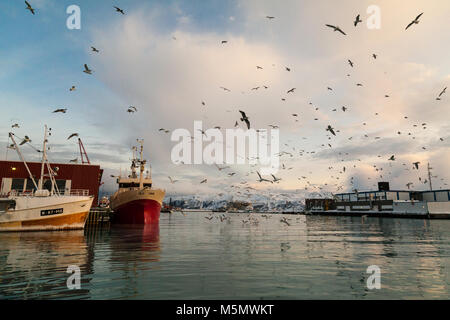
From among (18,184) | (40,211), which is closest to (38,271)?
(40,211)

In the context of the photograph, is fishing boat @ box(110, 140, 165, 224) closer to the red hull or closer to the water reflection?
the red hull

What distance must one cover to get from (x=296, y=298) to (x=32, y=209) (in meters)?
38.0

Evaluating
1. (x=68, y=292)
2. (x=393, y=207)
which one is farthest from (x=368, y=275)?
(x=393, y=207)

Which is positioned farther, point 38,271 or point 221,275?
point 38,271

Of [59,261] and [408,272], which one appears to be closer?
[408,272]

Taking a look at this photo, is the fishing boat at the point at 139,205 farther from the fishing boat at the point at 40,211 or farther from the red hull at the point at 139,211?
the fishing boat at the point at 40,211

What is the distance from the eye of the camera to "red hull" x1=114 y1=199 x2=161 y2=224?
4896cm

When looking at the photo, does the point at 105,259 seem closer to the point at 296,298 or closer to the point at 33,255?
the point at 33,255

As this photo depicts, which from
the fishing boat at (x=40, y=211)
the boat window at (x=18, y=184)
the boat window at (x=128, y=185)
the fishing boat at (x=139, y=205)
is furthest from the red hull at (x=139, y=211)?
the boat window at (x=18, y=184)

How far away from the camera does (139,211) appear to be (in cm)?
4922

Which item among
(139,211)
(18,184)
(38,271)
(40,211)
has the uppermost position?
(18,184)

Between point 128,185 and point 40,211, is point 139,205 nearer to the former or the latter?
point 128,185

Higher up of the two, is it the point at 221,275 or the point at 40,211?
the point at 40,211

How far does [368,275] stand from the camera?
12.5 metres
